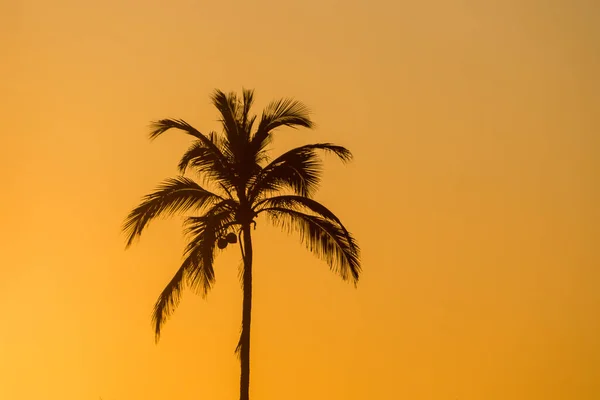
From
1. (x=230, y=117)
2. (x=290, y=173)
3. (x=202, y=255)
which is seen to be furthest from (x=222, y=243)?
(x=230, y=117)

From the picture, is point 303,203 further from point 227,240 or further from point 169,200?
point 169,200

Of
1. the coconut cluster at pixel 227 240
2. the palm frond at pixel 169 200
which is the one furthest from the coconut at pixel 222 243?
the palm frond at pixel 169 200

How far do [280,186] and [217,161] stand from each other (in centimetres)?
124

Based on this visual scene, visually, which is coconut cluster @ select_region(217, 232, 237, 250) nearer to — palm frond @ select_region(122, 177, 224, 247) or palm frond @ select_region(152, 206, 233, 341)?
palm frond @ select_region(152, 206, 233, 341)

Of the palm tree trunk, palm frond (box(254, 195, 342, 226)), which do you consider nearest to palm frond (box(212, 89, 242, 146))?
palm frond (box(254, 195, 342, 226))

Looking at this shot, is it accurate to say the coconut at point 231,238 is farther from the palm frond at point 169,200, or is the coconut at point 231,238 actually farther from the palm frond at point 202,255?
Result: the palm frond at point 169,200

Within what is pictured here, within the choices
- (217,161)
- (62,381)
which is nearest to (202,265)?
(217,161)

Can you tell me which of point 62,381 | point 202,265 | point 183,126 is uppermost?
point 183,126

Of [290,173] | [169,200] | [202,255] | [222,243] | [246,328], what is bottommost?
[246,328]

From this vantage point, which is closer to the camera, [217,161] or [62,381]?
[217,161]

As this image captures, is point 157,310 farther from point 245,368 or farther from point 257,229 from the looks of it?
point 257,229

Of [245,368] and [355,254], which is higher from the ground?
[355,254]

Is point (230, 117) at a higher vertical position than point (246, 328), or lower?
higher

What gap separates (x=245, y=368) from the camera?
48.8 feet
